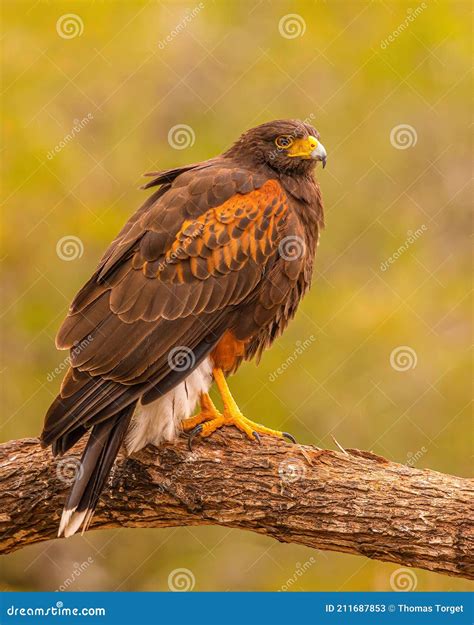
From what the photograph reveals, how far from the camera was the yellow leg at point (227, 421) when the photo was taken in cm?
511

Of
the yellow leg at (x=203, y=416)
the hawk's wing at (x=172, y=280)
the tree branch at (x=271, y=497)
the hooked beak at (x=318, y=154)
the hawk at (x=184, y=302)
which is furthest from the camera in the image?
the hooked beak at (x=318, y=154)

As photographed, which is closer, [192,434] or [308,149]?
[192,434]

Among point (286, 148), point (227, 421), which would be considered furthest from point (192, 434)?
point (286, 148)

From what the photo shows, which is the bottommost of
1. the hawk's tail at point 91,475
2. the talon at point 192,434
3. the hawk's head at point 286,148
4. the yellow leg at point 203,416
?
the hawk's tail at point 91,475

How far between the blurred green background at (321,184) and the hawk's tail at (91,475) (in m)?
3.06

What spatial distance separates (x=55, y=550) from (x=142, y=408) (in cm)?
351

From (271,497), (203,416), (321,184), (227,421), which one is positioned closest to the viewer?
(271,497)

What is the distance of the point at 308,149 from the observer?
18.3 feet

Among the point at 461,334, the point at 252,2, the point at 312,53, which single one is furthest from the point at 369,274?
the point at 252,2

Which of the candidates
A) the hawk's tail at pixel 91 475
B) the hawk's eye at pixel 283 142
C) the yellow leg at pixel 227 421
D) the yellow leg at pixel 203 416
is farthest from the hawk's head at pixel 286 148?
the hawk's tail at pixel 91 475

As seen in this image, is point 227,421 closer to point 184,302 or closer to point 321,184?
point 184,302

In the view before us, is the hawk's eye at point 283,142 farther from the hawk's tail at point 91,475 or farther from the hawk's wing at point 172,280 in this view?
the hawk's tail at point 91,475

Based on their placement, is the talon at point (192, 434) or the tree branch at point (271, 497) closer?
the tree branch at point (271, 497)

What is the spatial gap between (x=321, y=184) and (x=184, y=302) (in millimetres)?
3704
